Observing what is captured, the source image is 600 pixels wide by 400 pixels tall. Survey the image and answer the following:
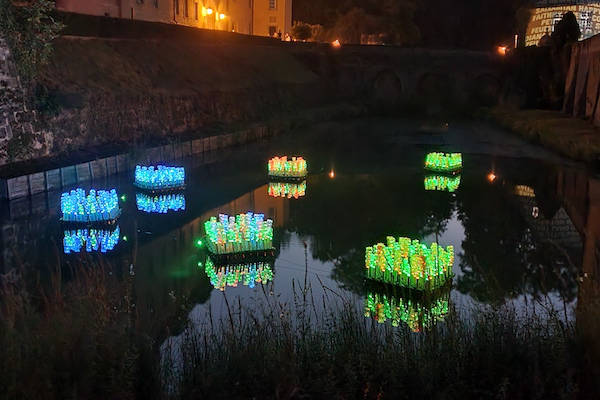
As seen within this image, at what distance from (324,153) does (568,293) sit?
1777cm

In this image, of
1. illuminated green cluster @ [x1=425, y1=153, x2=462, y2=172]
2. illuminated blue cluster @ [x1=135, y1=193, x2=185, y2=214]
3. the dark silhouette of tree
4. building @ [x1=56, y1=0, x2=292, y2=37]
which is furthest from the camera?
the dark silhouette of tree

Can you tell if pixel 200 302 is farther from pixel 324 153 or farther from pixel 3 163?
pixel 324 153

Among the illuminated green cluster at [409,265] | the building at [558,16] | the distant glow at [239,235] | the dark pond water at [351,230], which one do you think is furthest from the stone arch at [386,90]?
the illuminated green cluster at [409,265]

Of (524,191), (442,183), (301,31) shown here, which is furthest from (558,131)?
(301,31)

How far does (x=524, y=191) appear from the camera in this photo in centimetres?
2097

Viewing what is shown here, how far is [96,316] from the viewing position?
695cm

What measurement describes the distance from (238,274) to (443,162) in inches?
502

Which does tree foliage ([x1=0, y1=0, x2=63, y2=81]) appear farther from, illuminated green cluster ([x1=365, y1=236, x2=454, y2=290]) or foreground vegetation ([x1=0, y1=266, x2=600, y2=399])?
foreground vegetation ([x1=0, y1=266, x2=600, y2=399])

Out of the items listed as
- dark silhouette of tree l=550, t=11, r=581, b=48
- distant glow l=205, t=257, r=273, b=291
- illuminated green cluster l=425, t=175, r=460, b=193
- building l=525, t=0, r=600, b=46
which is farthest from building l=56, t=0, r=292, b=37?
dark silhouette of tree l=550, t=11, r=581, b=48

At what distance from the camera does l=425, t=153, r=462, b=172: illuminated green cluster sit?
23375mm

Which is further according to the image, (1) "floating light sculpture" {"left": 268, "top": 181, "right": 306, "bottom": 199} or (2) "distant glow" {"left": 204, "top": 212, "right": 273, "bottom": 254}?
(1) "floating light sculpture" {"left": 268, "top": 181, "right": 306, "bottom": 199}

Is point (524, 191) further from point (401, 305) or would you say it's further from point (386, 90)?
point (386, 90)

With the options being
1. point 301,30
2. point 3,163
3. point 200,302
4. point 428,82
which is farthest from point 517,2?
point 200,302

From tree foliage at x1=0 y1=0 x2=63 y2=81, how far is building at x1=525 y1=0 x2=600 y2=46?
4111cm
